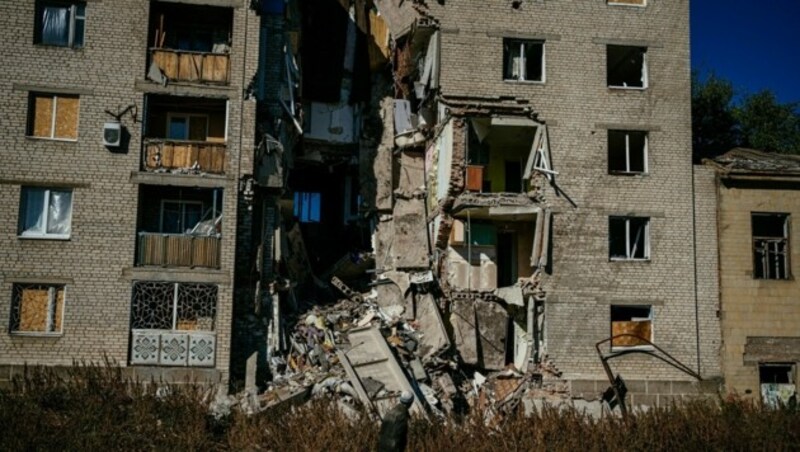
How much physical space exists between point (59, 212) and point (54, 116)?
2.71 metres

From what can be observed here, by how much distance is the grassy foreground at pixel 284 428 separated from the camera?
12.4m

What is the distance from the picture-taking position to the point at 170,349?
21.3 m

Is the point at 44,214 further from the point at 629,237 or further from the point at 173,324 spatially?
the point at 629,237

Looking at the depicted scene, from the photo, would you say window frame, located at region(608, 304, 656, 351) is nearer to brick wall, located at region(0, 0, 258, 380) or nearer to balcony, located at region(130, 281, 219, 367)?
brick wall, located at region(0, 0, 258, 380)

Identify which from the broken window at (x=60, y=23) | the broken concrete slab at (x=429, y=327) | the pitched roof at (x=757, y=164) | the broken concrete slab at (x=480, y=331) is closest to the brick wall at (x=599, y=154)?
the pitched roof at (x=757, y=164)

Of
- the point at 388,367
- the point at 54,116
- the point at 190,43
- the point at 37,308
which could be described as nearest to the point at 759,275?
the point at 388,367

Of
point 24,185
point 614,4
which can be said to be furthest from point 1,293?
point 614,4

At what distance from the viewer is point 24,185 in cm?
2141

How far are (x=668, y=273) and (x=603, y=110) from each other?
17.2 feet

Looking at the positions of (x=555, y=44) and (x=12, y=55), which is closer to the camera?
(x=12, y=55)

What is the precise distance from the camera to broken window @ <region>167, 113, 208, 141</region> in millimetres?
23766

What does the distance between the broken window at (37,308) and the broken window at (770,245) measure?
65.0 ft

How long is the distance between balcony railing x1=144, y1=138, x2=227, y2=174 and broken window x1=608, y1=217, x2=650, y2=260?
1168 cm

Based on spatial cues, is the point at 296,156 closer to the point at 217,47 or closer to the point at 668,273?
the point at 217,47
